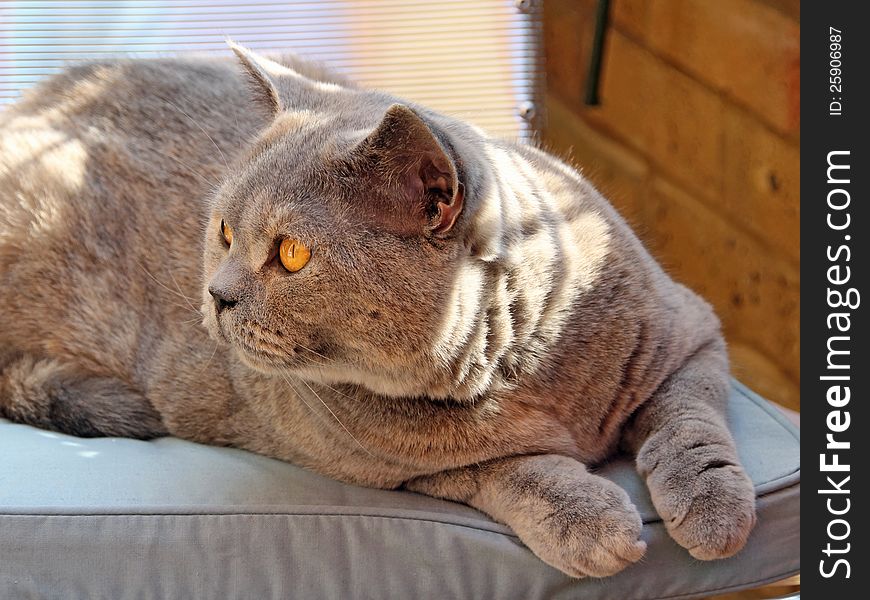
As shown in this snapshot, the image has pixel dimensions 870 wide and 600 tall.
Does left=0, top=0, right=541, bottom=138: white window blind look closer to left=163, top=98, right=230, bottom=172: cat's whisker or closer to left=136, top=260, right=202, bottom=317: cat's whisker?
left=163, top=98, right=230, bottom=172: cat's whisker

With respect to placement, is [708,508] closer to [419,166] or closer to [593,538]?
[593,538]

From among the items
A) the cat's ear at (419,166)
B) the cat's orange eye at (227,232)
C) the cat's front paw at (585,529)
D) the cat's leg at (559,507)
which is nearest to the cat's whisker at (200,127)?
the cat's orange eye at (227,232)

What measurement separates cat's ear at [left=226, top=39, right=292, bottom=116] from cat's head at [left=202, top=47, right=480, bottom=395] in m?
0.15

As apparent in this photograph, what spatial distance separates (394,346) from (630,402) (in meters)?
0.42

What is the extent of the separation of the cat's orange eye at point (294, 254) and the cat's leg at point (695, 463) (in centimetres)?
54

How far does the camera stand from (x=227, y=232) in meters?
1.24

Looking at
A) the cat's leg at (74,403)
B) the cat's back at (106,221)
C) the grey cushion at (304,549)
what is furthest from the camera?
the cat's back at (106,221)

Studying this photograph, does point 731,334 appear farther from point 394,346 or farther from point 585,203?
point 394,346

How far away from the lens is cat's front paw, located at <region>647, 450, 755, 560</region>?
120 centimetres

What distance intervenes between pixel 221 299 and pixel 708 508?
653mm

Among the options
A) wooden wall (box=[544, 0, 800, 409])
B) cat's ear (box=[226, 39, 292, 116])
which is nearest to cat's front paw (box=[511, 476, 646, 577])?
cat's ear (box=[226, 39, 292, 116])

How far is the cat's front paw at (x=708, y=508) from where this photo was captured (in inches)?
47.1

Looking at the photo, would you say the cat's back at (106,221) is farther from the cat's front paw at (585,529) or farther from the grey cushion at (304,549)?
the cat's front paw at (585,529)

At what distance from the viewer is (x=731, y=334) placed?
2412 millimetres
